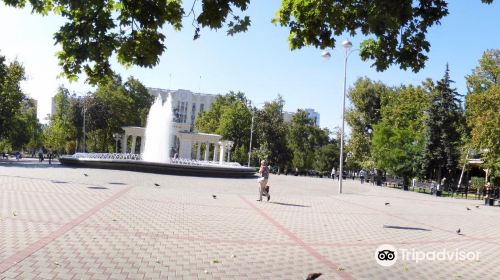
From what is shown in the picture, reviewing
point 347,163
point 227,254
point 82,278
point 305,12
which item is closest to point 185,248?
point 227,254

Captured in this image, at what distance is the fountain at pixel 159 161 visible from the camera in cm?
3372

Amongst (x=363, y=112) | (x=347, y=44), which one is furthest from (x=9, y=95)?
(x=363, y=112)

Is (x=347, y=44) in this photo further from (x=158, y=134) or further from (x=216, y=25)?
(x=158, y=134)

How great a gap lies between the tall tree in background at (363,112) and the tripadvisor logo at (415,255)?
5703 cm

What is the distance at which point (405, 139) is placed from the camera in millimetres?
47219

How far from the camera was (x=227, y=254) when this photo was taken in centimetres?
791

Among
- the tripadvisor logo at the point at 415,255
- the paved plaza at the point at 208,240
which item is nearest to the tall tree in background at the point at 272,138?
the paved plaza at the point at 208,240

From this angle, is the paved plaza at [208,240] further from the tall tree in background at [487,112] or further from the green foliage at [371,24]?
the tall tree in background at [487,112]

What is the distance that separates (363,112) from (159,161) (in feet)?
126

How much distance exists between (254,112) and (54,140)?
31600 mm

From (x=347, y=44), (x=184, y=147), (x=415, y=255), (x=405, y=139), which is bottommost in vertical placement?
(x=415, y=255)

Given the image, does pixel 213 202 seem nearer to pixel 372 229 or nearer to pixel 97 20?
pixel 372 229

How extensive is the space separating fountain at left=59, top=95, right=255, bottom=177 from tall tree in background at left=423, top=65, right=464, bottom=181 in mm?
18945

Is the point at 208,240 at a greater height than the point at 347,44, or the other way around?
the point at 347,44
